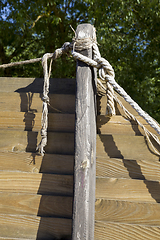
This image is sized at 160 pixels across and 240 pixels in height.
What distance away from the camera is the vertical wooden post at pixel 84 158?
126 cm

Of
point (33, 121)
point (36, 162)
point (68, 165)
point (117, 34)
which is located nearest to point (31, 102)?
point (33, 121)

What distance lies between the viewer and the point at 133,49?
590 cm

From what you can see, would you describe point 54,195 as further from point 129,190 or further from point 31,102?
point 31,102

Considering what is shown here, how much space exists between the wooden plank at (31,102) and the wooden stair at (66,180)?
0.03 metres

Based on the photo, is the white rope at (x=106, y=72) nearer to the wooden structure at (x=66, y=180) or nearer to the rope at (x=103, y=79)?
the rope at (x=103, y=79)

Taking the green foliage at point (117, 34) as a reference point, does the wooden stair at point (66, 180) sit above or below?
below

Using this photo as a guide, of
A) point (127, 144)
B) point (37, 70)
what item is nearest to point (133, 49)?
point (37, 70)

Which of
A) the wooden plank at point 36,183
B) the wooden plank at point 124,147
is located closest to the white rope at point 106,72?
the wooden plank at point 124,147

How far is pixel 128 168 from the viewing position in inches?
64.7

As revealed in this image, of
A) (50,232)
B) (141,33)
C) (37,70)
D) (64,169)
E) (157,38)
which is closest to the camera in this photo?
(50,232)

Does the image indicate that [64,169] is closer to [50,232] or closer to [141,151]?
[50,232]

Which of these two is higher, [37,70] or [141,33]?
[141,33]

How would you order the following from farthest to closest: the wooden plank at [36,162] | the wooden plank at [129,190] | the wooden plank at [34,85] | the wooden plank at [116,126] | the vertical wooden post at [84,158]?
the wooden plank at [34,85]
the wooden plank at [116,126]
the wooden plank at [36,162]
the wooden plank at [129,190]
the vertical wooden post at [84,158]

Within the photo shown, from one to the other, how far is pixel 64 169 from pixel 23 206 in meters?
0.38
